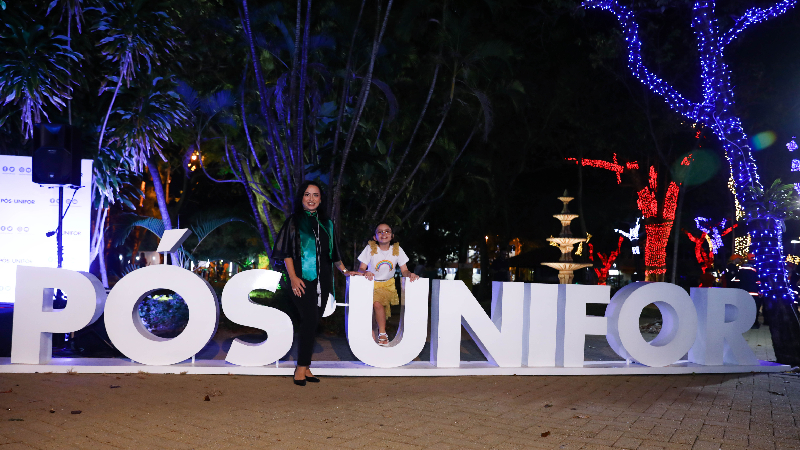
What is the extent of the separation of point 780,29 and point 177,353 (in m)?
14.1

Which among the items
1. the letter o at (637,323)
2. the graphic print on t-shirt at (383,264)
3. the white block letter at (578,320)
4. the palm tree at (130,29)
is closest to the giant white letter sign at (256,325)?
the graphic print on t-shirt at (383,264)

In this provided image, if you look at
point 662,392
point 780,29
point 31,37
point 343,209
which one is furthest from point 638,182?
point 31,37

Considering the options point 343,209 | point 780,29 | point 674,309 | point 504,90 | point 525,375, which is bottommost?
point 525,375

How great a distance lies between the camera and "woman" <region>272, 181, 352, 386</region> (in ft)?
21.0

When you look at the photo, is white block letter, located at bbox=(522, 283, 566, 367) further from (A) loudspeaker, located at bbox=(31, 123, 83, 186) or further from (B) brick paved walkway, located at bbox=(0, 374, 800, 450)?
(A) loudspeaker, located at bbox=(31, 123, 83, 186)

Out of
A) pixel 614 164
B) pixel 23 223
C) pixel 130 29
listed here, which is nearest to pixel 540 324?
pixel 23 223

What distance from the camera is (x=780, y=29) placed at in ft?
46.3

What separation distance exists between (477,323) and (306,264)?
6.99 ft

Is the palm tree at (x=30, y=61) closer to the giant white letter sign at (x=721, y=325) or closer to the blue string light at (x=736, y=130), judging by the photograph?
the giant white letter sign at (x=721, y=325)

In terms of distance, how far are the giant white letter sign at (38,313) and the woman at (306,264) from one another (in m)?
2.15

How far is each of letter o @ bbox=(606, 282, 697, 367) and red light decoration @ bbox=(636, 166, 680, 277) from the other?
14.5 metres

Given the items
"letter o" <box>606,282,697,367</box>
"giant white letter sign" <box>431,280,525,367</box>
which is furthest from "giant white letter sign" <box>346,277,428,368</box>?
"letter o" <box>606,282,697,367</box>

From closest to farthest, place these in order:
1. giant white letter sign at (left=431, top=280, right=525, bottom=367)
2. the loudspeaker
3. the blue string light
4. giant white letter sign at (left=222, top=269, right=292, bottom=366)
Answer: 1. giant white letter sign at (left=222, top=269, right=292, bottom=366)
2. giant white letter sign at (left=431, top=280, right=525, bottom=367)
3. the loudspeaker
4. the blue string light

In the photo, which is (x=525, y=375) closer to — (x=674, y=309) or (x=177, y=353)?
(x=674, y=309)
